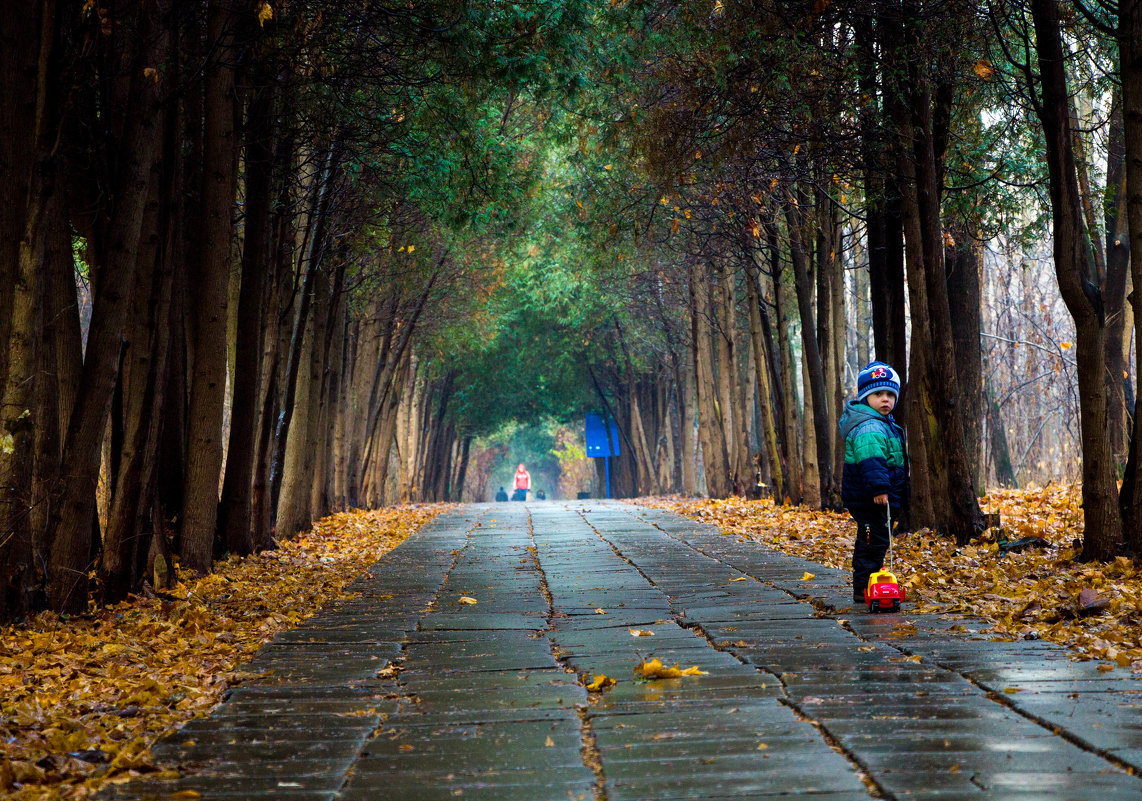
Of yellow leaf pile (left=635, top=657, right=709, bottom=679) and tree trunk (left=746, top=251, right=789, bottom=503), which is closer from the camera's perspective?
yellow leaf pile (left=635, top=657, right=709, bottom=679)

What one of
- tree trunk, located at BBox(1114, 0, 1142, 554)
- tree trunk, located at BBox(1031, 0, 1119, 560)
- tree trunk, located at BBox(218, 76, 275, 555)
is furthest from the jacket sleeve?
tree trunk, located at BBox(218, 76, 275, 555)

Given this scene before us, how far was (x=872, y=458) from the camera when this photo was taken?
6.75 metres

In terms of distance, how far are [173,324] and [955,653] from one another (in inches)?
251

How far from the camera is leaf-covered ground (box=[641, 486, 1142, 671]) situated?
18.4 feet

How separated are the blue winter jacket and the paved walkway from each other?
2.30 feet

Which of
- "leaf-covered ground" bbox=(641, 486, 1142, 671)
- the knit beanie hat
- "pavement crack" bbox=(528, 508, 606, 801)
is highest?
the knit beanie hat

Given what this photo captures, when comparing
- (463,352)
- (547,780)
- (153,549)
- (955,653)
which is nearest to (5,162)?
(153,549)

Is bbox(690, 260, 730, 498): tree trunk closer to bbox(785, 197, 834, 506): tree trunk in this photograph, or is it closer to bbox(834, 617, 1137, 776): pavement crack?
bbox(785, 197, 834, 506): tree trunk

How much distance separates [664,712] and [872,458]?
3146 mm

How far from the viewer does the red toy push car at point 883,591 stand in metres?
6.41

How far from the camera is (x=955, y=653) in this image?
514cm

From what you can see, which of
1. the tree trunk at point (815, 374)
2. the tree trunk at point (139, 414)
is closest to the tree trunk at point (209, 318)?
the tree trunk at point (139, 414)

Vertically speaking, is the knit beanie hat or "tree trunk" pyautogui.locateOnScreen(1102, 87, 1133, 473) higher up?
"tree trunk" pyautogui.locateOnScreen(1102, 87, 1133, 473)

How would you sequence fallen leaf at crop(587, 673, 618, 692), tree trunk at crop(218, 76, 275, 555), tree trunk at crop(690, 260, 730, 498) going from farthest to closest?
tree trunk at crop(690, 260, 730, 498) < tree trunk at crop(218, 76, 275, 555) < fallen leaf at crop(587, 673, 618, 692)
